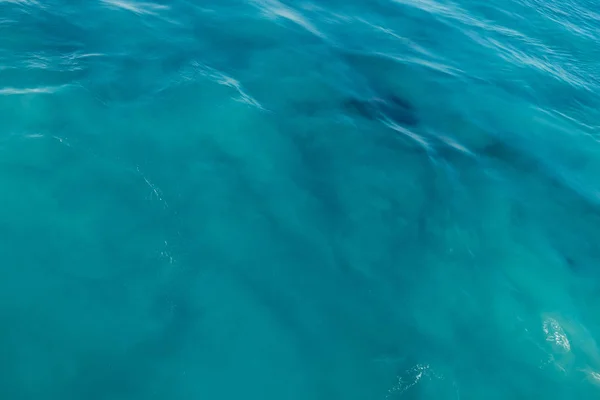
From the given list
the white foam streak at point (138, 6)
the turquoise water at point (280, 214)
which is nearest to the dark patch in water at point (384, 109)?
the turquoise water at point (280, 214)

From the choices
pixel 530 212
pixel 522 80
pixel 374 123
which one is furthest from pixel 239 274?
pixel 522 80

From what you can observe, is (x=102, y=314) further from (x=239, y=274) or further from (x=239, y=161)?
(x=239, y=161)

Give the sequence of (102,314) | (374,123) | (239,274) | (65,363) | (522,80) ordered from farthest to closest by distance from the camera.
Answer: (522,80) < (374,123) < (239,274) < (102,314) < (65,363)

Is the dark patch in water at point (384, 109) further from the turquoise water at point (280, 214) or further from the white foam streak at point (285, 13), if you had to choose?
the white foam streak at point (285, 13)

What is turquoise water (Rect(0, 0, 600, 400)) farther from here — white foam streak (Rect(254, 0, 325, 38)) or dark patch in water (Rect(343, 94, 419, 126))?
white foam streak (Rect(254, 0, 325, 38))

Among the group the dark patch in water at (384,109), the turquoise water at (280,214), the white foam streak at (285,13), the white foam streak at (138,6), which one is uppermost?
the white foam streak at (285,13)

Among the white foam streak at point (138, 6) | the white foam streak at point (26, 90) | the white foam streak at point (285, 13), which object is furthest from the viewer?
the white foam streak at point (285, 13)

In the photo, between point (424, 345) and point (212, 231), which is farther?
point (212, 231)

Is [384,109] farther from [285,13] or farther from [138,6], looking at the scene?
[138,6]

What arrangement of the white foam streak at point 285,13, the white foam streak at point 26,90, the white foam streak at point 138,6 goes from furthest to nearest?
the white foam streak at point 285,13 → the white foam streak at point 138,6 → the white foam streak at point 26,90
